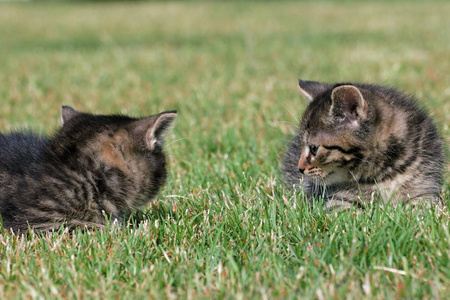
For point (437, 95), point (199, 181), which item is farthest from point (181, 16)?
point (199, 181)

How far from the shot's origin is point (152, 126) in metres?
4.44

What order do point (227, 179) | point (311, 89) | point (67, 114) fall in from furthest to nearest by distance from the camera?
1. point (227, 179)
2. point (311, 89)
3. point (67, 114)

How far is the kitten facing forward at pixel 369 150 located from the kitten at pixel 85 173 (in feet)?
3.92

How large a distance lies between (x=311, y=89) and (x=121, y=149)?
1.76 m

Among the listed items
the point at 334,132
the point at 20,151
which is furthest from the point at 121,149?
the point at 334,132

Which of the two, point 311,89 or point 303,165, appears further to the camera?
point 311,89

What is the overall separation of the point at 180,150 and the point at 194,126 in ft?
3.21

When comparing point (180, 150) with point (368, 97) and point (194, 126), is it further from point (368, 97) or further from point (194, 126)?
point (368, 97)

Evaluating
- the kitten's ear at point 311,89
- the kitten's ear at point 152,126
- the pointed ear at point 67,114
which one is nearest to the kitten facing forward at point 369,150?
the kitten's ear at point 311,89

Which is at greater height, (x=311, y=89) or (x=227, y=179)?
(x=311, y=89)

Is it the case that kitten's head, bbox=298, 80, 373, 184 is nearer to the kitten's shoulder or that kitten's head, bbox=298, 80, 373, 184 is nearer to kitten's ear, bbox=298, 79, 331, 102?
kitten's ear, bbox=298, 79, 331, 102

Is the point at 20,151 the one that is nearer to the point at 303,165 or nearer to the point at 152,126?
the point at 152,126

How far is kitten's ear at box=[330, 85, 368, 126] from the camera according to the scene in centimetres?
424

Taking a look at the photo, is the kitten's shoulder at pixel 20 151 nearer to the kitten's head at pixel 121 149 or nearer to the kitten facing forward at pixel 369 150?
the kitten's head at pixel 121 149
